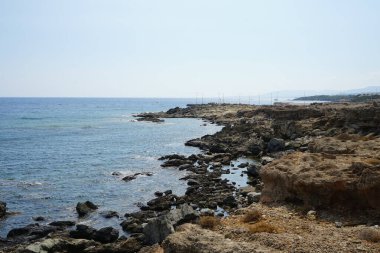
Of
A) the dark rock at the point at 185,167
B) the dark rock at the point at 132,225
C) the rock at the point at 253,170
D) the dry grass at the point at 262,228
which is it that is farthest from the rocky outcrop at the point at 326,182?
the dark rock at the point at 185,167

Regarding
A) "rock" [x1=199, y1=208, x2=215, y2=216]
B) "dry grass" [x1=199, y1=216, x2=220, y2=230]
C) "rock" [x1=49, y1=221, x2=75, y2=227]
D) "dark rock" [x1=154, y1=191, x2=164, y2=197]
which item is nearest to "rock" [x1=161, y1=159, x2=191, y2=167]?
"dark rock" [x1=154, y1=191, x2=164, y2=197]

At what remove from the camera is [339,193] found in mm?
20906

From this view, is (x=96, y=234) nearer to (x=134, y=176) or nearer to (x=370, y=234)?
(x=370, y=234)

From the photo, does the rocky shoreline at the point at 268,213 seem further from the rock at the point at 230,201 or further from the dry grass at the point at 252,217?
the dry grass at the point at 252,217

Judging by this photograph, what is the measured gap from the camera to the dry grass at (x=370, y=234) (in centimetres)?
1491

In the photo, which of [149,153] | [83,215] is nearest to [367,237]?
[83,215]

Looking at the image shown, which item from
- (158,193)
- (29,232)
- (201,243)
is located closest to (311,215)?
(201,243)

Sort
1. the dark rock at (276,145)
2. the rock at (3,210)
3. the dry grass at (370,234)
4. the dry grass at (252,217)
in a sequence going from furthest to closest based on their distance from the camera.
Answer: the dark rock at (276,145) → the rock at (3,210) → the dry grass at (252,217) → the dry grass at (370,234)

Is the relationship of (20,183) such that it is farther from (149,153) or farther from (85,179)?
(149,153)

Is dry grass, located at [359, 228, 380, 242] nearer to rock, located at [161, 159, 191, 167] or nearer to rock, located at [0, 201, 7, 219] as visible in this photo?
rock, located at [0, 201, 7, 219]

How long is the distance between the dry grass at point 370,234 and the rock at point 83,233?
17.6 m

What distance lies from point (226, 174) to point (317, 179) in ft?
85.5

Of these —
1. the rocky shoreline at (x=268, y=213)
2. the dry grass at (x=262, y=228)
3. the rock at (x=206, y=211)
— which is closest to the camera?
the rocky shoreline at (x=268, y=213)

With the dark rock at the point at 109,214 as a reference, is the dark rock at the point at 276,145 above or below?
above
